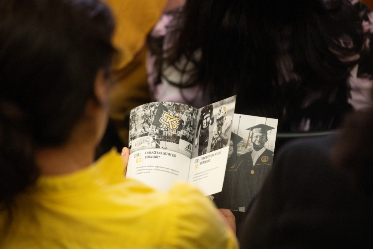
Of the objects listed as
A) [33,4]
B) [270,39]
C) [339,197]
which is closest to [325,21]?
[270,39]

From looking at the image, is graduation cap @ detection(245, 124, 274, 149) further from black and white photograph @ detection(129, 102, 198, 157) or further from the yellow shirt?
the yellow shirt

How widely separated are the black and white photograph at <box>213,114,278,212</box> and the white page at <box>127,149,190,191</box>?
8 centimetres

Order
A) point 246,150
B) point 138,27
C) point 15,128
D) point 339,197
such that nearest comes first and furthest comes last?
point 15,128, point 339,197, point 246,150, point 138,27

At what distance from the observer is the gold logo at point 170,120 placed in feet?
2.24

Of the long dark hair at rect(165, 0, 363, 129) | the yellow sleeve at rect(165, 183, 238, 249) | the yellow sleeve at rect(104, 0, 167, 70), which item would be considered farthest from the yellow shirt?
the yellow sleeve at rect(104, 0, 167, 70)

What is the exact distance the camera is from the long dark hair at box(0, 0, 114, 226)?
0.30m

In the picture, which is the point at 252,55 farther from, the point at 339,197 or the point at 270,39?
the point at 339,197

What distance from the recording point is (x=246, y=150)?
66 cm

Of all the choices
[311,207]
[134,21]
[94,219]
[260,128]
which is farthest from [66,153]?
[134,21]

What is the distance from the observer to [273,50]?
0.70m

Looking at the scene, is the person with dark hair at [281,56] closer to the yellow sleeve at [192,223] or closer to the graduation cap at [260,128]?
the graduation cap at [260,128]

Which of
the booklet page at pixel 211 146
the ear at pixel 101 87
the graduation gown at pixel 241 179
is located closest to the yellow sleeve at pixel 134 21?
the booklet page at pixel 211 146

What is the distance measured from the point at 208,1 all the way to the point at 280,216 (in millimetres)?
470

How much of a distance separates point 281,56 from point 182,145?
0.26 m
